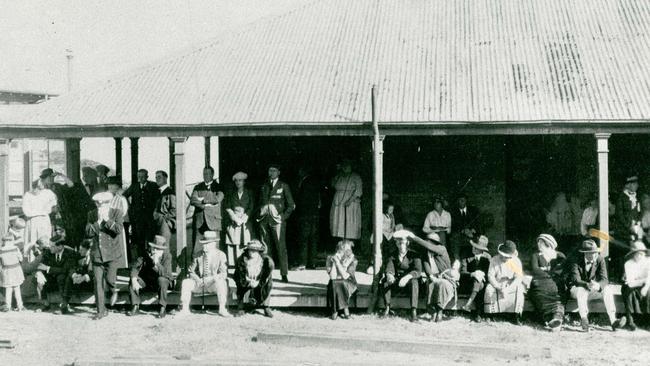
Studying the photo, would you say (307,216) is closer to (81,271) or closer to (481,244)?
(481,244)

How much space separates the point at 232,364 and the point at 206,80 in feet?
21.9

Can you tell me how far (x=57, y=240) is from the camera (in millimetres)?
12039

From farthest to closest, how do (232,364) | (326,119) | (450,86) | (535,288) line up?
(450,86)
(326,119)
(535,288)
(232,364)

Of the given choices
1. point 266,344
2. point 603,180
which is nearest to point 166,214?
point 266,344

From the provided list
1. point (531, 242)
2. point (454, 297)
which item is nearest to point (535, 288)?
point (454, 297)

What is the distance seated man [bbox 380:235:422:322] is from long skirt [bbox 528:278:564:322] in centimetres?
168

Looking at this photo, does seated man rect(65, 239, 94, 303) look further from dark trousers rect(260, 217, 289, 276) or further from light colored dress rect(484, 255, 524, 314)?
light colored dress rect(484, 255, 524, 314)

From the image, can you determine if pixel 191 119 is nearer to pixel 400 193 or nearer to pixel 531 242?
pixel 400 193

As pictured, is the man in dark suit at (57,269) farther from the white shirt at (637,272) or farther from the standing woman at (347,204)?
the white shirt at (637,272)

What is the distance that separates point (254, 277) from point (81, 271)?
278 centimetres

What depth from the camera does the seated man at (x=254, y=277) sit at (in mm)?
11398

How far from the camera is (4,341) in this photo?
9.80 metres

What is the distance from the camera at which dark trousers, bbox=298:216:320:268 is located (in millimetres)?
13172

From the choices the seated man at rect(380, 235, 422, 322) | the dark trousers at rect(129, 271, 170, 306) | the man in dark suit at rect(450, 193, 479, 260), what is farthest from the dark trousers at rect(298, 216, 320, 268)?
the dark trousers at rect(129, 271, 170, 306)
